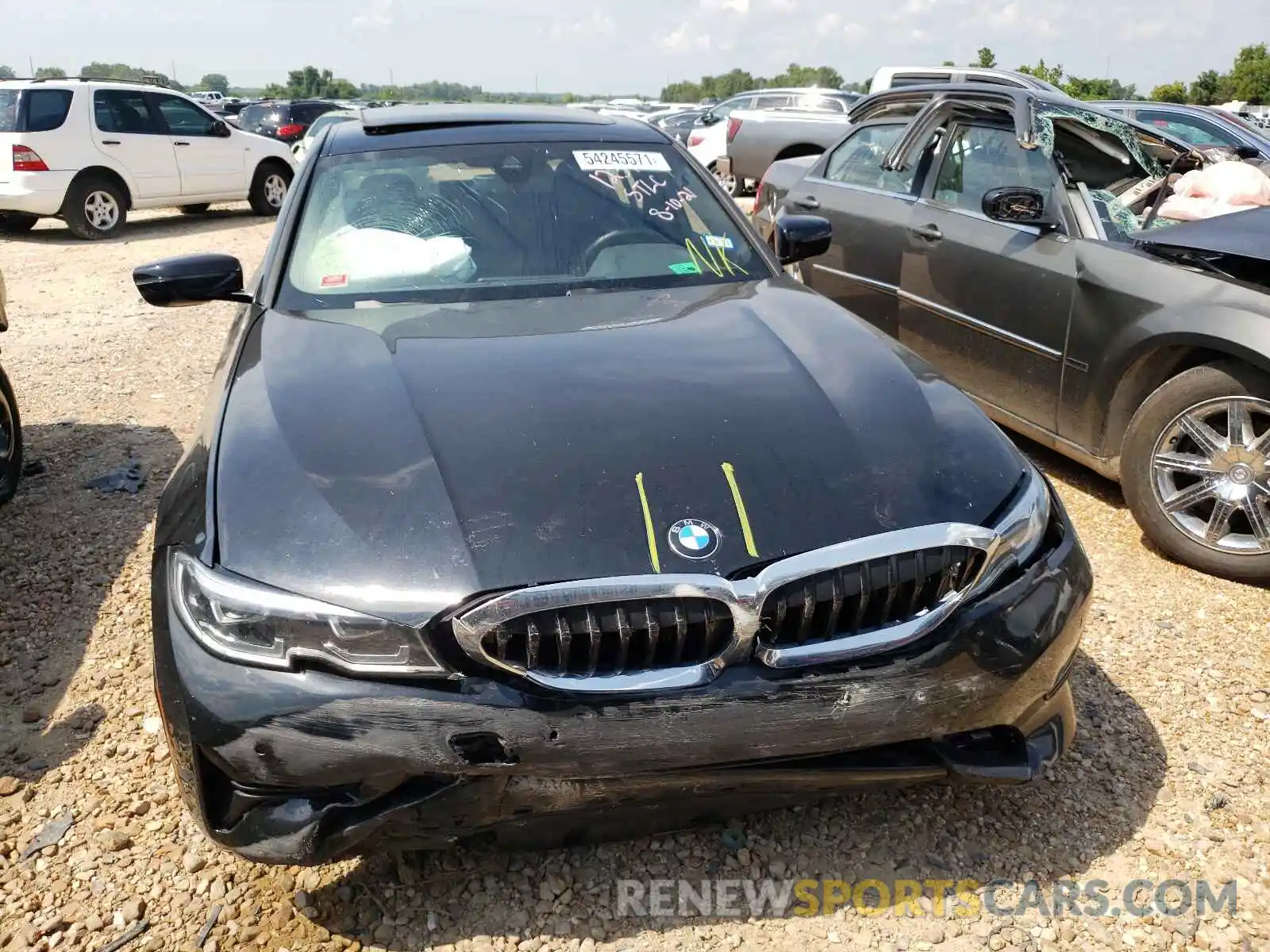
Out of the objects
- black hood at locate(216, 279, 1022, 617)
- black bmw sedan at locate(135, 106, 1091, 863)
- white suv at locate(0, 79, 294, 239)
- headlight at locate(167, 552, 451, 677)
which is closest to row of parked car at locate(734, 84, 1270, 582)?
black hood at locate(216, 279, 1022, 617)

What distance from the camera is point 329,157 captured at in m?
3.32

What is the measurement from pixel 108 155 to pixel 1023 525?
483 inches

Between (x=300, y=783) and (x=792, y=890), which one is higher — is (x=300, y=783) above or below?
above

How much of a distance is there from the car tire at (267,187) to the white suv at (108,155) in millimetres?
40

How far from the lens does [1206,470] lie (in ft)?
11.6

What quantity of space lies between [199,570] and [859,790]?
1.33m

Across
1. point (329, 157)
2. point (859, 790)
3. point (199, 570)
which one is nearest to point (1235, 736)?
point (859, 790)

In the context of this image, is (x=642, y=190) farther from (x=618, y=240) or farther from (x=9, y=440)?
(x=9, y=440)

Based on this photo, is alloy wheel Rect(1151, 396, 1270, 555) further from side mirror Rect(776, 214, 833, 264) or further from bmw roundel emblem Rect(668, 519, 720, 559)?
bmw roundel emblem Rect(668, 519, 720, 559)

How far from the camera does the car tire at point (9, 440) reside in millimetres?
4266

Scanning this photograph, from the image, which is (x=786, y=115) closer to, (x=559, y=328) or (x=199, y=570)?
(x=559, y=328)

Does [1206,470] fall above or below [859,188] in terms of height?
below

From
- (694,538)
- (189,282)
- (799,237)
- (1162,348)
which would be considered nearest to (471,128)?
(189,282)

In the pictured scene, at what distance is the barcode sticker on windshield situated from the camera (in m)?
3.41
